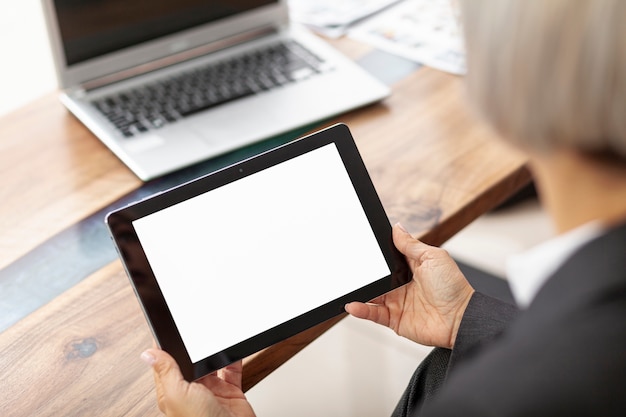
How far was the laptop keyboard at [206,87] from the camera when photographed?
113 centimetres

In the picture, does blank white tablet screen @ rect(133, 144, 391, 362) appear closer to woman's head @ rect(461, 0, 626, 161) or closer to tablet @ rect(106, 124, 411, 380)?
tablet @ rect(106, 124, 411, 380)

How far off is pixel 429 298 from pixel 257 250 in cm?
20

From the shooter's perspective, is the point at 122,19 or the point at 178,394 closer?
the point at 178,394

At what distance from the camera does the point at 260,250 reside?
0.81m

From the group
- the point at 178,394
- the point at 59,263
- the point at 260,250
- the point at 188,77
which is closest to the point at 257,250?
the point at 260,250

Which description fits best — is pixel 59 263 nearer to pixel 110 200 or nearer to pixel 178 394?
pixel 110 200

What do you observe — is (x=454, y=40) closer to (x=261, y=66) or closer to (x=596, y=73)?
(x=261, y=66)

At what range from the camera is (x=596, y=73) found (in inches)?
17.9

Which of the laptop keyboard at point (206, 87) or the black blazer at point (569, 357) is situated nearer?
the black blazer at point (569, 357)

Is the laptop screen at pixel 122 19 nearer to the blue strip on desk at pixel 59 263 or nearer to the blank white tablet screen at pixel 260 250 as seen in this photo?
the blue strip on desk at pixel 59 263

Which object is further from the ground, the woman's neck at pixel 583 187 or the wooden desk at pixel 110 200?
the woman's neck at pixel 583 187

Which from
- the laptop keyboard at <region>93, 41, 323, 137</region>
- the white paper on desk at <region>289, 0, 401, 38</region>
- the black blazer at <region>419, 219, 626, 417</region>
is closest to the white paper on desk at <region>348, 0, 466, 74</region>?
the white paper on desk at <region>289, 0, 401, 38</region>

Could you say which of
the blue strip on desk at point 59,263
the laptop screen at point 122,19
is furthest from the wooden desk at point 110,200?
the laptop screen at point 122,19

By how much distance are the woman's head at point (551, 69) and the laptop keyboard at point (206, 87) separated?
679mm
